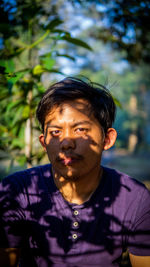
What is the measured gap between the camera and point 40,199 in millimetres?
1495

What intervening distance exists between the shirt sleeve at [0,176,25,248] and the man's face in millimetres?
333

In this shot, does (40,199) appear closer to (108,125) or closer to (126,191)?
(126,191)

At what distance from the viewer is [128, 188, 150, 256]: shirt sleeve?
1.41 m

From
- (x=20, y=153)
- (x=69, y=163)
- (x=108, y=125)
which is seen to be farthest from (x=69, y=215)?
(x=20, y=153)

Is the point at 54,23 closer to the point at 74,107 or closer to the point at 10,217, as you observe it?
the point at 74,107

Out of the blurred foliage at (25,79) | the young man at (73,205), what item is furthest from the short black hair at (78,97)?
the blurred foliage at (25,79)

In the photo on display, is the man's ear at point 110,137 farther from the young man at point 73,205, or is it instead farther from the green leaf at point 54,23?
the green leaf at point 54,23

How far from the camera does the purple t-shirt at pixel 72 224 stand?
4.62 ft

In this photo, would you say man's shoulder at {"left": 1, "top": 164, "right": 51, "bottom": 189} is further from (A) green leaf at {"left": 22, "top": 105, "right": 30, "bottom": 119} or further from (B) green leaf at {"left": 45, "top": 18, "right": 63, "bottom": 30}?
(B) green leaf at {"left": 45, "top": 18, "right": 63, "bottom": 30}

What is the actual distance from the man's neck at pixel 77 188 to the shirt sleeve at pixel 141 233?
33 cm

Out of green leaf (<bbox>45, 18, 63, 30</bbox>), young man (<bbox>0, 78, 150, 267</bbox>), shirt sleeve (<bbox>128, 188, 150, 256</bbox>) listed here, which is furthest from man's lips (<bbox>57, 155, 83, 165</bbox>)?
green leaf (<bbox>45, 18, 63, 30</bbox>)

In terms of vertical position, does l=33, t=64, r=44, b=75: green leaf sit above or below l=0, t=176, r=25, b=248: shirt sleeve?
above

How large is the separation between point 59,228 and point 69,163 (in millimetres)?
424

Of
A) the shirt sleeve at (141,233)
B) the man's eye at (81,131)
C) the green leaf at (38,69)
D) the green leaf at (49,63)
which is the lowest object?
the shirt sleeve at (141,233)
